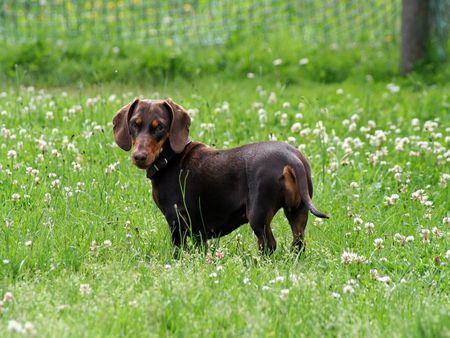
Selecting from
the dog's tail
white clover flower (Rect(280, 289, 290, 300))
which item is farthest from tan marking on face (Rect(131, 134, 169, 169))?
white clover flower (Rect(280, 289, 290, 300))

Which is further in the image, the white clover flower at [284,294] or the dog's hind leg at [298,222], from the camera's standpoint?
the dog's hind leg at [298,222]

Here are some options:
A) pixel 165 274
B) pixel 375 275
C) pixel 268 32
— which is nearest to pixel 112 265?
pixel 165 274

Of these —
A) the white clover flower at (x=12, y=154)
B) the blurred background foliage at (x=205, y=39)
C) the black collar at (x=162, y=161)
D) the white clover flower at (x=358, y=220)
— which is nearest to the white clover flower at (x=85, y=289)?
the black collar at (x=162, y=161)

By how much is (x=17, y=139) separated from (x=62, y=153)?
0.71m

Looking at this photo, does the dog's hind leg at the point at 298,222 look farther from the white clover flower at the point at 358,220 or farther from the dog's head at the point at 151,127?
the dog's head at the point at 151,127

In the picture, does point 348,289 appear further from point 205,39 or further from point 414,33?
point 205,39

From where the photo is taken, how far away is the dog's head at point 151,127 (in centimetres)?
568

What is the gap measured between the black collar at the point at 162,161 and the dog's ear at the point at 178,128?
0.09m

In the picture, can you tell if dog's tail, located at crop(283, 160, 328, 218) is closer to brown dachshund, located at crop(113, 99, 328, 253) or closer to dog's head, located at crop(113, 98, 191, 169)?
brown dachshund, located at crop(113, 99, 328, 253)

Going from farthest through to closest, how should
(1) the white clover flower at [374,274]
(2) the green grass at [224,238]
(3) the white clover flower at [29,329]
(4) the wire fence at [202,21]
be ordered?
(4) the wire fence at [202,21]
(1) the white clover flower at [374,274]
(2) the green grass at [224,238]
(3) the white clover flower at [29,329]

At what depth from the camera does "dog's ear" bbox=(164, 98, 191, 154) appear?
5809mm

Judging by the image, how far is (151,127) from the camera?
5734mm

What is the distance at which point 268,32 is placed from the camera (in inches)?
497

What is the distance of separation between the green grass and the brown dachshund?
21 centimetres
